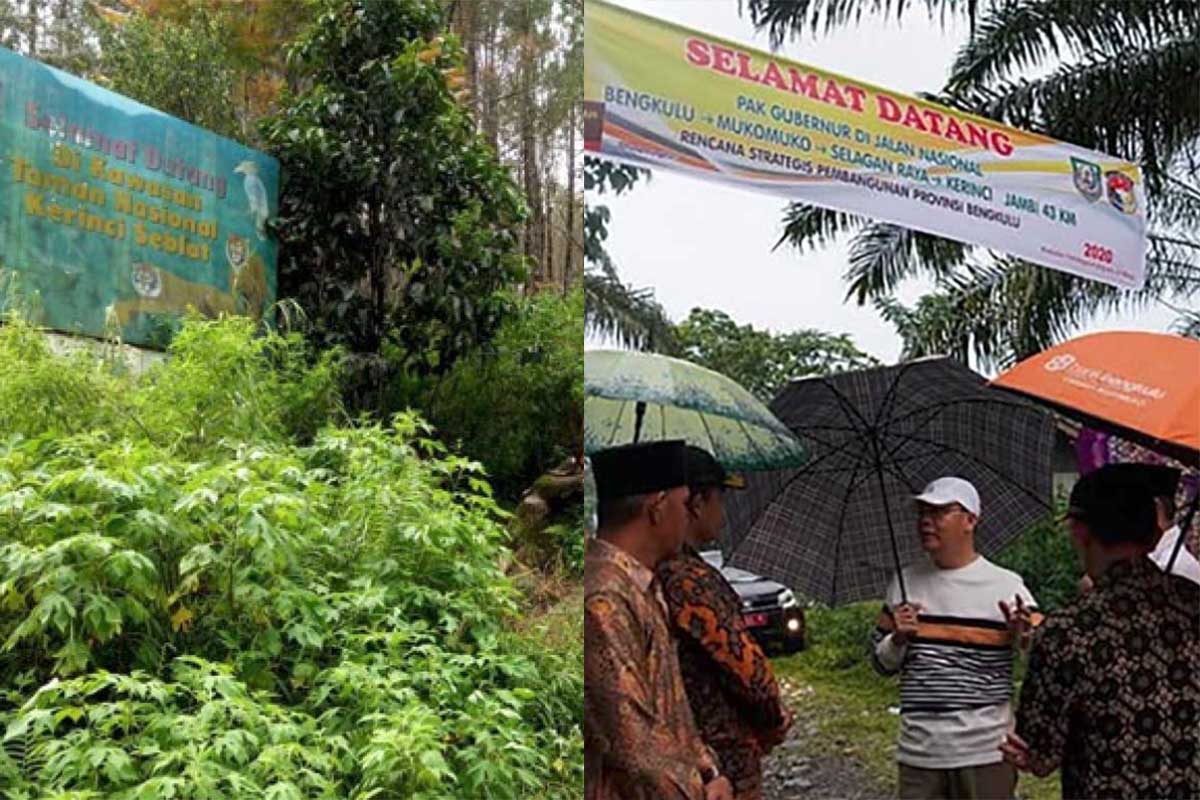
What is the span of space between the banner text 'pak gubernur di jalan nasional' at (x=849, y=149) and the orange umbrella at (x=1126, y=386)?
21 centimetres

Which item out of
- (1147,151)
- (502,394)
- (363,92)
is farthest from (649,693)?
(363,92)

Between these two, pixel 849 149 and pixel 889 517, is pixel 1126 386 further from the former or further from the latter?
pixel 849 149

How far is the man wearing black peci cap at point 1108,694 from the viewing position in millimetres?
2973

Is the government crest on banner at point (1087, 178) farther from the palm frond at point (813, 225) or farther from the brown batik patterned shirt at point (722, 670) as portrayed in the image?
the brown batik patterned shirt at point (722, 670)

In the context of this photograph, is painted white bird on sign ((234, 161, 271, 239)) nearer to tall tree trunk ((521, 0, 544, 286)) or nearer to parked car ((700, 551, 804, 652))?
tall tree trunk ((521, 0, 544, 286))

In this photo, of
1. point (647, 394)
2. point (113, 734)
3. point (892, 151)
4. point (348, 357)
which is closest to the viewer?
point (647, 394)

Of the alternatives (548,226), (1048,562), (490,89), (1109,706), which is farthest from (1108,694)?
(490,89)

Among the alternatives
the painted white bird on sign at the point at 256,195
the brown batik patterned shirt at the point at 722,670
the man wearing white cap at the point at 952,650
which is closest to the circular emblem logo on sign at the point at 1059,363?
the man wearing white cap at the point at 952,650

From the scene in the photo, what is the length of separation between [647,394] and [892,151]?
2.71 feet

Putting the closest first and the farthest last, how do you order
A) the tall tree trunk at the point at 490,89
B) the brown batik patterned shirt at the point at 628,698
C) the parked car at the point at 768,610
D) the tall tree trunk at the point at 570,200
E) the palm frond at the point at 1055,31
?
the brown batik patterned shirt at the point at 628,698 → the parked car at the point at 768,610 → the palm frond at the point at 1055,31 → the tall tree trunk at the point at 570,200 → the tall tree trunk at the point at 490,89

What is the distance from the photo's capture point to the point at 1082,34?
3246mm

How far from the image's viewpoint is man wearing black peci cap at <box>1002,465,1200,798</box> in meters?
2.97

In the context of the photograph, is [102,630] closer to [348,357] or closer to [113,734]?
[113,734]

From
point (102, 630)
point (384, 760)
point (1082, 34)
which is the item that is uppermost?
point (1082, 34)
